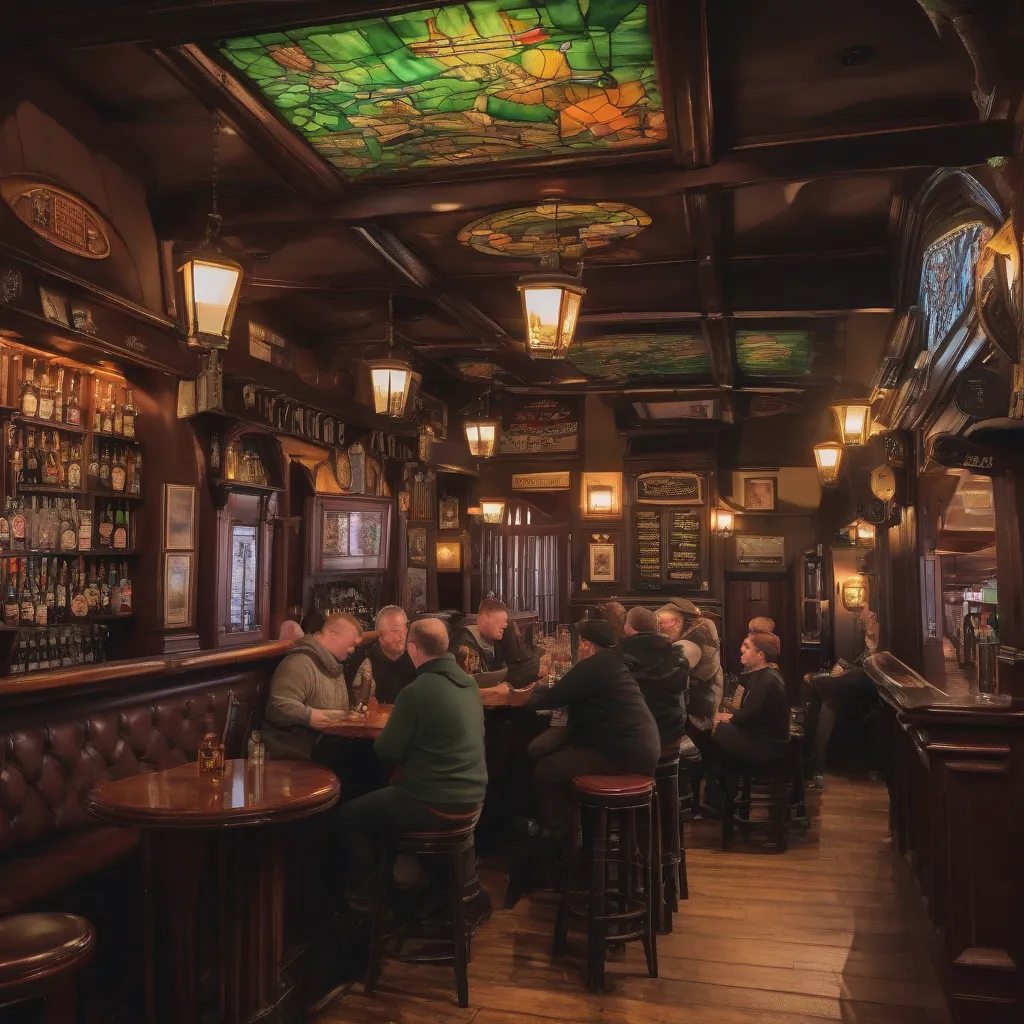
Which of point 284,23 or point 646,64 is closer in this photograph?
point 284,23

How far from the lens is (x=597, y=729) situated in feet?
15.7

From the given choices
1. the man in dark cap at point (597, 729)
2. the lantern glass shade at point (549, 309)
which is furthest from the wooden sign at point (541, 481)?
the lantern glass shade at point (549, 309)

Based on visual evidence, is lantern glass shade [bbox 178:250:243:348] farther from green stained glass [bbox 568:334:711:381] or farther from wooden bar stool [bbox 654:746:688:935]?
green stained glass [bbox 568:334:711:381]

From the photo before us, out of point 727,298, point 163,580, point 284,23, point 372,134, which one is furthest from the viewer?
point 727,298

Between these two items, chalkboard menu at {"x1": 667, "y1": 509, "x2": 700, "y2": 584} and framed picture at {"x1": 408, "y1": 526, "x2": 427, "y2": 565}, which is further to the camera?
chalkboard menu at {"x1": 667, "y1": 509, "x2": 700, "y2": 584}

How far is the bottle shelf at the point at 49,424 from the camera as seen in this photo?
538 cm

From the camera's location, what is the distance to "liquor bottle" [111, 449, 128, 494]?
238 inches

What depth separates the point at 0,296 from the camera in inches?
172

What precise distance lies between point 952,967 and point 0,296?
4.97 meters

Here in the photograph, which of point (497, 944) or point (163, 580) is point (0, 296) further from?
point (497, 944)

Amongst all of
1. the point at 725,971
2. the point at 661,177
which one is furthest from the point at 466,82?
the point at 725,971

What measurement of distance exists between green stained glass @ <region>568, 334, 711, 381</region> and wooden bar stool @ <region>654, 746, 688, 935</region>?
3902mm

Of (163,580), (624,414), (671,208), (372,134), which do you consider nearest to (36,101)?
A: (372,134)


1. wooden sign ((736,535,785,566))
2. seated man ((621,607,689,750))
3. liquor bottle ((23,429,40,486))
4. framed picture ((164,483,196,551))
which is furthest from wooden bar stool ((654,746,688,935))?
wooden sign ((736,535,785,566))
